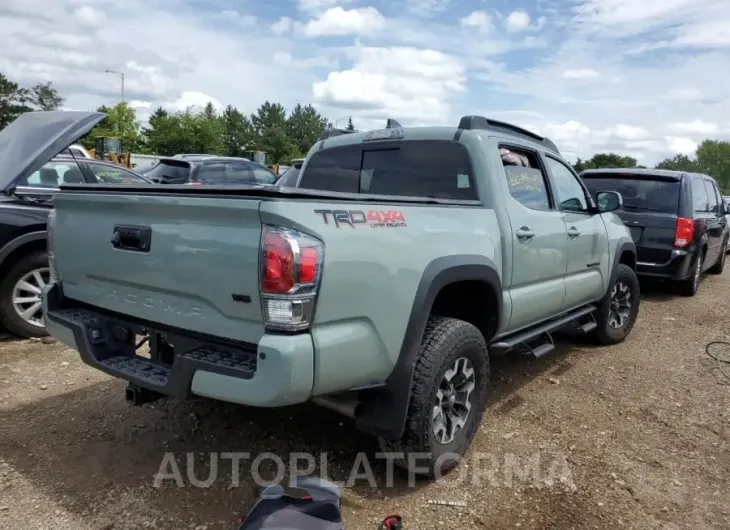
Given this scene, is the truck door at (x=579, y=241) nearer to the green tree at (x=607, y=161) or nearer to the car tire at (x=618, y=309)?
the car tire at (x=618, y=309)

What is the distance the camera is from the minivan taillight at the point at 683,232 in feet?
24.4

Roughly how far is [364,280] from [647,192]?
6.62 m

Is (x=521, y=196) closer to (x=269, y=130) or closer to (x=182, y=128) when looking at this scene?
(x=182, y=128)

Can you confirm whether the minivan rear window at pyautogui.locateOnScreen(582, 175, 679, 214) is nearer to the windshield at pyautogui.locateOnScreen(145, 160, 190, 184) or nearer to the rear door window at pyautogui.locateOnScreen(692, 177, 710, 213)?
the rear door window at pyautogui.locateOnScreen(692, 177, 710, 213)

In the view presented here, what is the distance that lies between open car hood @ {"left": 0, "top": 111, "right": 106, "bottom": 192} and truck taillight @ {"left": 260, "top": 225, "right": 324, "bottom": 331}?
312 cm

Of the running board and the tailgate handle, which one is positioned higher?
the tailgate handle

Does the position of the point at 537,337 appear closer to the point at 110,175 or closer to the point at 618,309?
the point at 618,309

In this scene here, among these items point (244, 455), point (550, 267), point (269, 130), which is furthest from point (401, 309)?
point (269, 130)

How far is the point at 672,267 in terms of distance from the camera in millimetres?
7559

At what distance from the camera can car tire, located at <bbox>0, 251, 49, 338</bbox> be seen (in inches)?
197

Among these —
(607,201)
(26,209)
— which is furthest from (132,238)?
(607,201)

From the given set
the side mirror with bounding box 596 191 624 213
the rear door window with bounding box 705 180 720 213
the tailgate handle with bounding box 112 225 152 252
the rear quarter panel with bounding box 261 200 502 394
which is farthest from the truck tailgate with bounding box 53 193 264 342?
the rear door window with bounding box 705 180 720 213

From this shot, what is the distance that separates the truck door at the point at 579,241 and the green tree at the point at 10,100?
61.5 metres

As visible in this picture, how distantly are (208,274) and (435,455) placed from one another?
1.52 m
